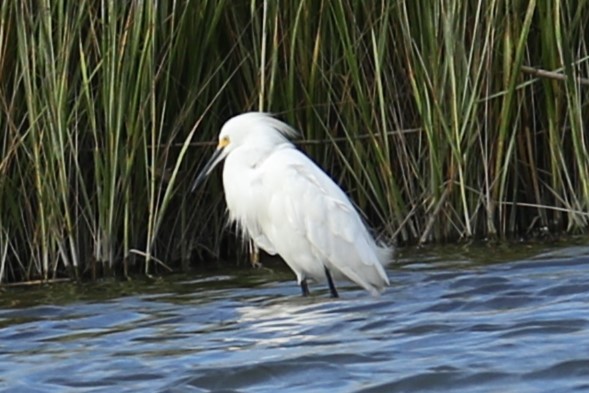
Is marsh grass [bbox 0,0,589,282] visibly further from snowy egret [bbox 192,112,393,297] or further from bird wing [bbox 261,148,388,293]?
bird wing [bbox 261,148,388,293]

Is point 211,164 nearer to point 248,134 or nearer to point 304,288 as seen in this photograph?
point 248,134

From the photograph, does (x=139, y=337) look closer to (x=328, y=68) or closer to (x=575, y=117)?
(x=328, y=68)

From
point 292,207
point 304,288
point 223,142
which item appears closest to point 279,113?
point 223,142

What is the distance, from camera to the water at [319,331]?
498 centimetres

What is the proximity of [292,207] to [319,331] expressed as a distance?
1186 millimetres

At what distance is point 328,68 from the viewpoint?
7699 millimetres

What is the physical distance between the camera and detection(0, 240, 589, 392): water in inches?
196

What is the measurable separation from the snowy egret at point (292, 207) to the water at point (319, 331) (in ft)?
0.54

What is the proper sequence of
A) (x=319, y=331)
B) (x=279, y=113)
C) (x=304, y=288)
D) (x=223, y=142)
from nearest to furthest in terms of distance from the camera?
1. (x=319, y=331)
2. (x=304, y=288)
3. (x=223, y=142)
4. (x=279, y=113)

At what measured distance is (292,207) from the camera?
22.9 ft

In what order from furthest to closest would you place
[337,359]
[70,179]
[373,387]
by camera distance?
[70,179] → [337,359] → [373,387]

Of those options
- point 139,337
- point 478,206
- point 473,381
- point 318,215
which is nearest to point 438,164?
point 478,206

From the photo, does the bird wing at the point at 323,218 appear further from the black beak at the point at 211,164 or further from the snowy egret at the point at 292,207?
the black beak at the point at 211,164

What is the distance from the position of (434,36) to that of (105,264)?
193 centimetres
